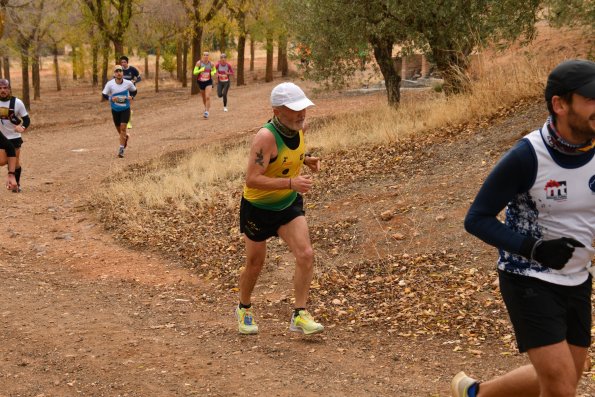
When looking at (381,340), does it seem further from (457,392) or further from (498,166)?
(498,166)

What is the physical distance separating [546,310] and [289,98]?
8.74 feet

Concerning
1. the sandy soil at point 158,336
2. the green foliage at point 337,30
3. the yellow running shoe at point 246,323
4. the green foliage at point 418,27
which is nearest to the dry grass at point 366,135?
the green foliage at point 418,27

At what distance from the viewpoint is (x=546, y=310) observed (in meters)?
3.27

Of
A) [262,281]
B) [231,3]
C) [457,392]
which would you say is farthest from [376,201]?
[231,3]

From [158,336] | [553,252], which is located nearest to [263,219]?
[158,336]

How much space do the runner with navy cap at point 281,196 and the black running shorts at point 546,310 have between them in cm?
222

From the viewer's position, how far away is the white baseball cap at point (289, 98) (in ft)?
17.7

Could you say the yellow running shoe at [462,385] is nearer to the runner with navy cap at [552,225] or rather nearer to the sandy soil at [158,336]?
the runner with navy cap at [552,225]

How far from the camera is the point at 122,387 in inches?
202

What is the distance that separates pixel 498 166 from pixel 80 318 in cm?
455

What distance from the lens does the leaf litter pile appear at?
20.3 ft

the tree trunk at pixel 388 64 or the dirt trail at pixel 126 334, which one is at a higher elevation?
the tree trunk at pixel 388 64

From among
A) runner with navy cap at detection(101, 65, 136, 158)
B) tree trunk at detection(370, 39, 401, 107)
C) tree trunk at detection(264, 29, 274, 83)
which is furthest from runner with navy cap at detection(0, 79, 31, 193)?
tree trunk at detection(264, 29, 274, 83)

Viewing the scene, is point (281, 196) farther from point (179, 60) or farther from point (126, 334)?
point (179, 60)
